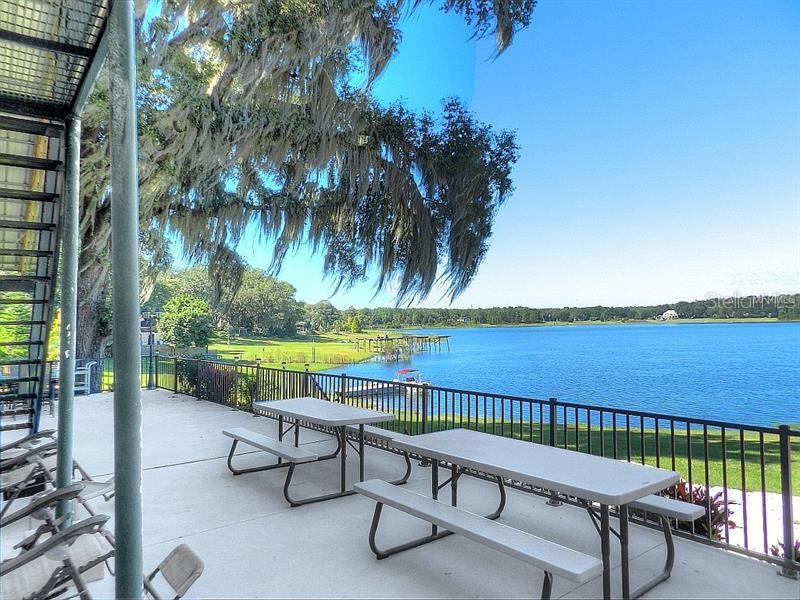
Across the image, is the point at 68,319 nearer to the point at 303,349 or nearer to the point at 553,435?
the point at 553,435

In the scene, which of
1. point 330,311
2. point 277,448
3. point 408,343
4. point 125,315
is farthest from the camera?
point 408,343

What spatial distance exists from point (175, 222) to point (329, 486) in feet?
27.1

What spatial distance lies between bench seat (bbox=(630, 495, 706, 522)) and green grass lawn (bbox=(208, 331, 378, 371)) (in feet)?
157

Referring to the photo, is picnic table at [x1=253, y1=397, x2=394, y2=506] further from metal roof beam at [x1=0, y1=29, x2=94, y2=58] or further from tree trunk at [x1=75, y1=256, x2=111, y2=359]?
tree trunk at [x1=75, y1=256, x2=111, y2=359]

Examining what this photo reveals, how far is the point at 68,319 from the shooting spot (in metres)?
3.40

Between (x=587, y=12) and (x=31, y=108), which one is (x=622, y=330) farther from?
(x=31, y=108)

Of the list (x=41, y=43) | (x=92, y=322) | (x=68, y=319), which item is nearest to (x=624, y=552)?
(x=68, y=319)

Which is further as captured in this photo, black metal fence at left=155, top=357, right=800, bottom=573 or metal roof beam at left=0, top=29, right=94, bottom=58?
black metal fence at left=155, top=357, right=800, bottom=573

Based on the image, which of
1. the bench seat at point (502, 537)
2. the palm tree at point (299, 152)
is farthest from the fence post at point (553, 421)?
the palm tree at point (299, 152)

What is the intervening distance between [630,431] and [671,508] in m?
5.34

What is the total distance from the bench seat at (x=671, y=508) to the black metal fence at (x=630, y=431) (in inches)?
15.3

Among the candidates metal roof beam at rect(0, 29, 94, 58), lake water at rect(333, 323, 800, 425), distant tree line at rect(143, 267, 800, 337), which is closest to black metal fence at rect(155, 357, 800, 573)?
metal roof beam at rect(0, 29, 94, 58)

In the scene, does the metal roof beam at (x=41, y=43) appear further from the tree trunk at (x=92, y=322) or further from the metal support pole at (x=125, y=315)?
the tree trunk at (x=92, y=322)

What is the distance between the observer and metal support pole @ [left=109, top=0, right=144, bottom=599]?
76.0 inches
